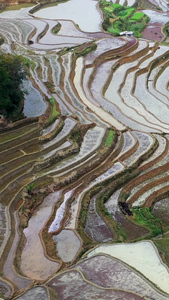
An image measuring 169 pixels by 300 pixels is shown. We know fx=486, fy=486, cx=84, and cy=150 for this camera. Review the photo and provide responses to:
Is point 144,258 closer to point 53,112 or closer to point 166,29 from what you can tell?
point 53,112

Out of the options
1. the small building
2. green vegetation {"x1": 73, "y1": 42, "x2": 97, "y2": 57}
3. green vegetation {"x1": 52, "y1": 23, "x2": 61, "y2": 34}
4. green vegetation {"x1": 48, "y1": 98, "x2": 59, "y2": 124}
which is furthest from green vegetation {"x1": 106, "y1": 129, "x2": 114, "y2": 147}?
green vegetation {"x1": 52, "y1": 23, "x2": 61, "y2": 34}

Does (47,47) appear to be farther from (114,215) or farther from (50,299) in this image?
(50,299)

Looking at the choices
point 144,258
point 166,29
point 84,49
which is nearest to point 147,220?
point 144,258

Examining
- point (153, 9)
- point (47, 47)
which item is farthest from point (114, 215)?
point (153, 9)

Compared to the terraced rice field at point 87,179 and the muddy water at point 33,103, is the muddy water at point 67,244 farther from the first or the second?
the muddy water at point 33,103

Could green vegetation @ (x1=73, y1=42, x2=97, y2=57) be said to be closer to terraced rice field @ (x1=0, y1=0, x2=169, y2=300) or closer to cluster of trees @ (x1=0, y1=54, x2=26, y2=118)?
terraced rice field @ (x1=0, y1=0, x2=169, y2=300)
